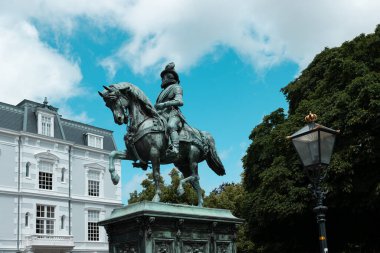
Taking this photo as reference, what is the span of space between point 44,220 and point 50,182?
3322 mm

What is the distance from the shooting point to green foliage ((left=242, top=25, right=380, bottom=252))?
24.2 meters

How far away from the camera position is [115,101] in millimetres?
10273

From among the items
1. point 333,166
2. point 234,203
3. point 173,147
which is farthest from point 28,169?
point 173,147

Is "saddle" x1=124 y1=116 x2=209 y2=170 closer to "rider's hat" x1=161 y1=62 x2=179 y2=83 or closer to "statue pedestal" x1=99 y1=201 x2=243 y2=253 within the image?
"statue pedestal" x1=99 y1=201 x2=243 y2=253

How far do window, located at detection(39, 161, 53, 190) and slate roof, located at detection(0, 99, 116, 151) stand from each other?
2.66 metres

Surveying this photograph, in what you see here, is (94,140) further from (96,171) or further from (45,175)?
(45,175)

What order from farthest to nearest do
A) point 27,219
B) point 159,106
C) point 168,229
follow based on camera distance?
point 27,219
point 159,106
point 168,229

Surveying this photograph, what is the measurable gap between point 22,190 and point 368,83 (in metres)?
28.6

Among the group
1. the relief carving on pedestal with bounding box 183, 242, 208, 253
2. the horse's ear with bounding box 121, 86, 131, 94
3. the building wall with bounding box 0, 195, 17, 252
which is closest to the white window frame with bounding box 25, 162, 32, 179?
the building wall with bounding box 0, 195, 17, 252

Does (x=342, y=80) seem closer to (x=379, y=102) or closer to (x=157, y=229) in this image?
(x=379, y=102)

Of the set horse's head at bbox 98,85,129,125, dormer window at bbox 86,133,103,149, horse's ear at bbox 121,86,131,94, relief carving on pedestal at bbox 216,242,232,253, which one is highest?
dormer window at bbox 86,133,103,149

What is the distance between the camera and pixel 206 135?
39.1 ft

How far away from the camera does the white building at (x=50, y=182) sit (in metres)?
41.1

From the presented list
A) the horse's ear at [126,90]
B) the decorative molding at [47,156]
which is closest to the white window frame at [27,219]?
the decorative molding at [47,156]
